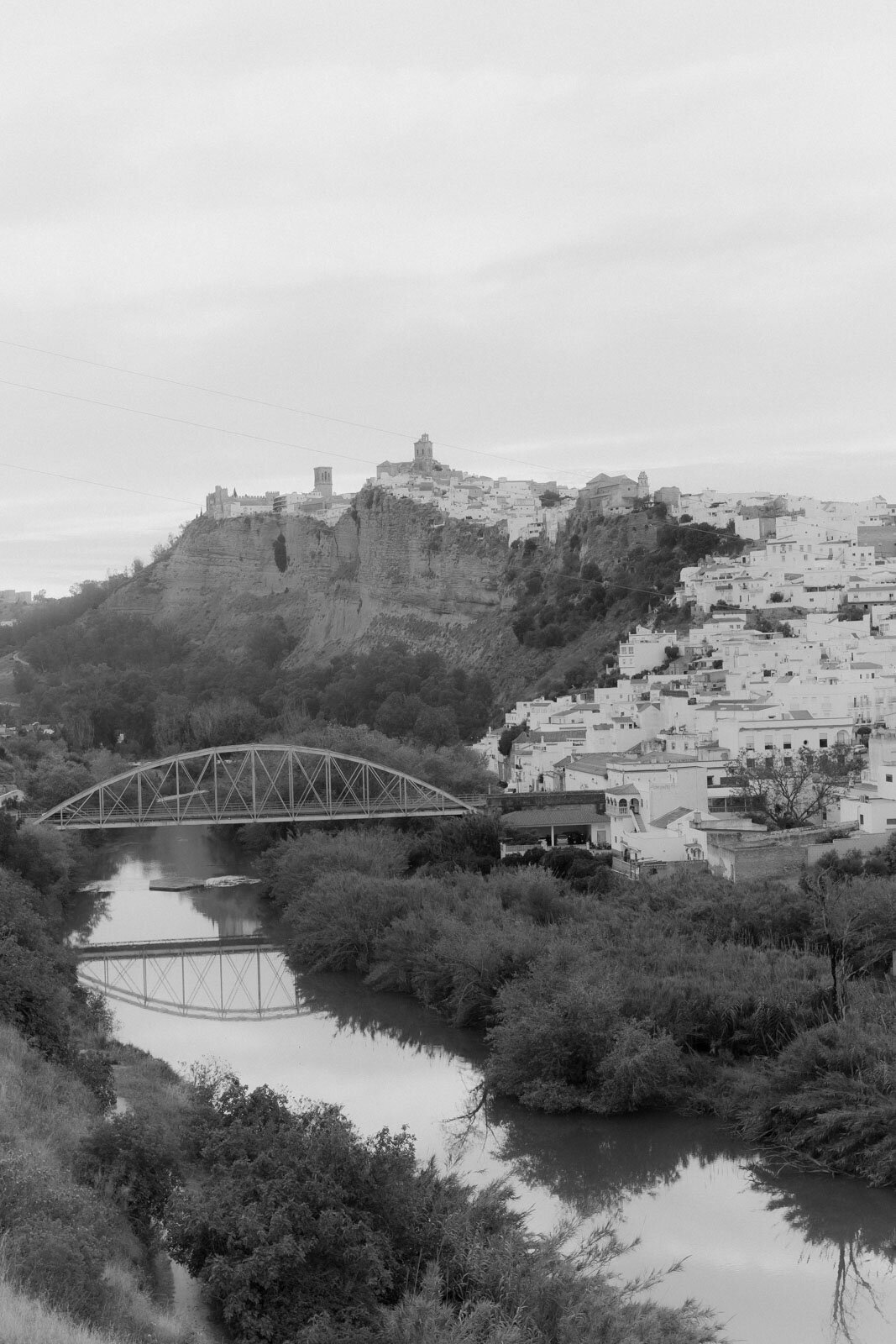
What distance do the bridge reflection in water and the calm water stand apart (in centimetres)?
8

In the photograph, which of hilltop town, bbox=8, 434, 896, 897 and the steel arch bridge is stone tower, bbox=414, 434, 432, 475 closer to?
hilltop town, bbox=8, 434, 896, 897

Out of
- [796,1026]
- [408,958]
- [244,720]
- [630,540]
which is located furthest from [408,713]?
[796,1026]

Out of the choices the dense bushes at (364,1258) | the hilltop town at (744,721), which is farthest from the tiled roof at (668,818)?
the dense bushes at (364,1258)

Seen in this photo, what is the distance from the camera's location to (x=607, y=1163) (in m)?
13.7

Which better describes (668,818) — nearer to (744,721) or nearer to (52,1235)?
(744,721)

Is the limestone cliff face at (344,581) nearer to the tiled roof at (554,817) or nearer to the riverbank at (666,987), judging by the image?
the tiled roof at (554,817)

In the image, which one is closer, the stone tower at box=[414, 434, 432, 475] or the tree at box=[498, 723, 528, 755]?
the tree at box=[498, 723, 528, 755]

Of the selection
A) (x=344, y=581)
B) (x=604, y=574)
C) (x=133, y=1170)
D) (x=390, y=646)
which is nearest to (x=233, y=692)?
(x=390, y=646)

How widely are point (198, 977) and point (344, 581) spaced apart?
46128mm

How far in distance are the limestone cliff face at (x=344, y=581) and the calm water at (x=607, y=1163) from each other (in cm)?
3398

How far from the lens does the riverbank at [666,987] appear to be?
13.5 m

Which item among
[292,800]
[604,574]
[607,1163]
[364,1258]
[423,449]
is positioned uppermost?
[423,449]

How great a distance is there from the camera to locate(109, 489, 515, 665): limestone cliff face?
192 ft

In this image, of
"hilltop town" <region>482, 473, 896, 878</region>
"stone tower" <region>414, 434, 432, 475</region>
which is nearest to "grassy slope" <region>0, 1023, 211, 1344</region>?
"hilltop town" <region>482, 473, 896, 878</region>
